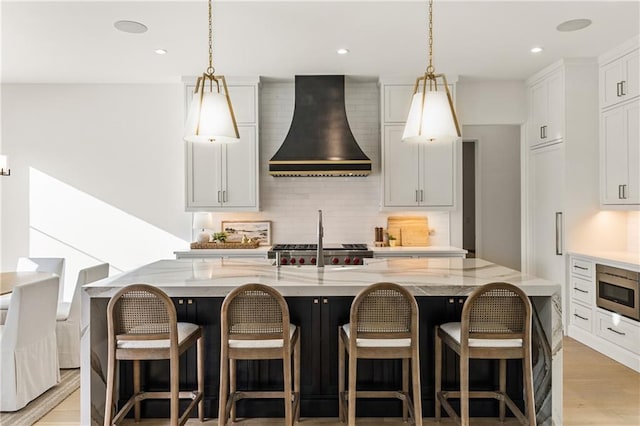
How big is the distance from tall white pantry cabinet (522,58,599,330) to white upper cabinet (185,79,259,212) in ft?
10.4

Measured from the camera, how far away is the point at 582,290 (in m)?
4.55

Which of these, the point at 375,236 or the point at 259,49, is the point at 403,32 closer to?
the point at 259,49

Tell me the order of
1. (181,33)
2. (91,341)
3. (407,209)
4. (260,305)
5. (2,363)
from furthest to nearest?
(407,209) < (181,33) < (2,363) < (91,341) < (260,305)

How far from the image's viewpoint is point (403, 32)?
397cm

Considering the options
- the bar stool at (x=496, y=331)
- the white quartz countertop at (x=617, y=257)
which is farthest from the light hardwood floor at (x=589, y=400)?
the white quartz countertop at (x=617, y=257)

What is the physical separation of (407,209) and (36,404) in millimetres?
3814

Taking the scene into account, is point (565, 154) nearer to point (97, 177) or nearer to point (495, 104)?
point (495, 104)

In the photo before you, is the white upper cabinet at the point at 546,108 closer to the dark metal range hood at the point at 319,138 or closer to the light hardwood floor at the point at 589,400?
the dark metal range hood at the point at 319,138

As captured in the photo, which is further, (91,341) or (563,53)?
(563,53)

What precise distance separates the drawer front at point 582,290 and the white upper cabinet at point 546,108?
144 cm

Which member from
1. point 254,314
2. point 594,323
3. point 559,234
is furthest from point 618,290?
point 254,314

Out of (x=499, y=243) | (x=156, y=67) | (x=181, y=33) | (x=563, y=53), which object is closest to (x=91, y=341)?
(x=181, y=33)

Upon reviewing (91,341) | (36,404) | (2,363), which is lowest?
(36,404)

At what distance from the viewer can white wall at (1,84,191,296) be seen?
5.56 metres
